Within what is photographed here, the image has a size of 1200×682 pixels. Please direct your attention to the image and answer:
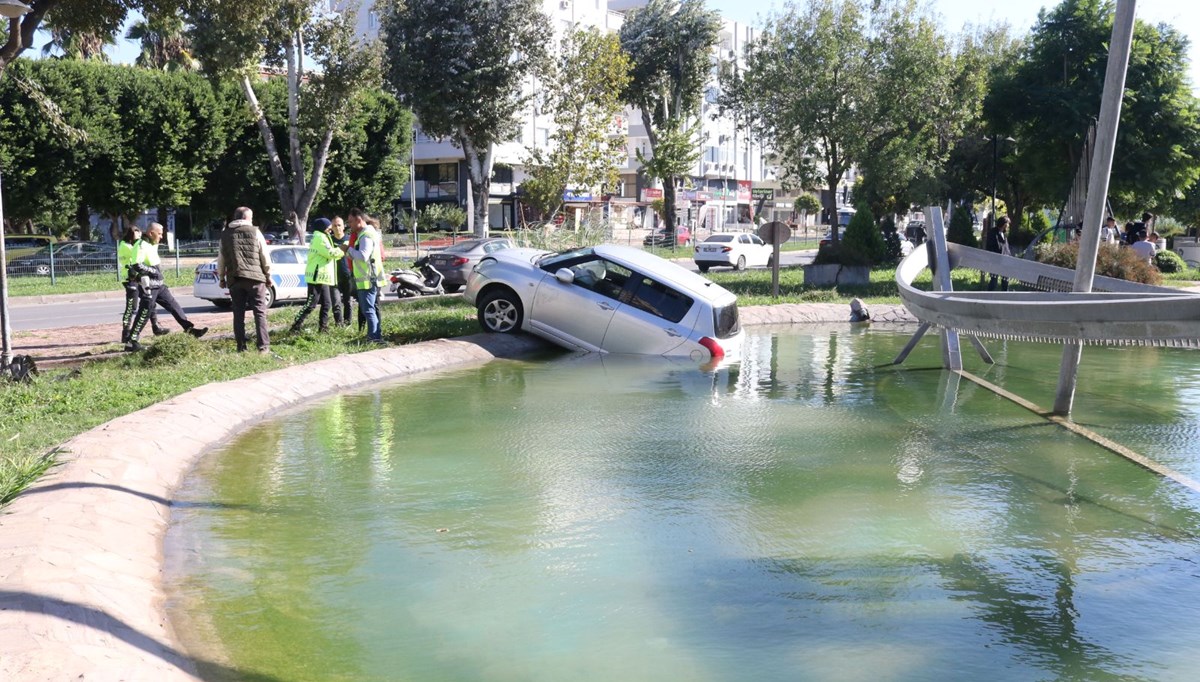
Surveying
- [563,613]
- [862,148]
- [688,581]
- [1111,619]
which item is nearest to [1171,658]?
[1111,619]

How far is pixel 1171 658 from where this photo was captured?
477 cm

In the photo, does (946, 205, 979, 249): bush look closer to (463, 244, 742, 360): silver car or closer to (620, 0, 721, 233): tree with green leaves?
(463, 244, 742, 360): silver car

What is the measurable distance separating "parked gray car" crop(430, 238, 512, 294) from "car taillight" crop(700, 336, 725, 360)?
43.7 feet

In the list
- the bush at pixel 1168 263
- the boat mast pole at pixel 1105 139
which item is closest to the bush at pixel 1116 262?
the boat mast pole at pixel 1105 139

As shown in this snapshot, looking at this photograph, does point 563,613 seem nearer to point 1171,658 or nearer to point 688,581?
point 688,581

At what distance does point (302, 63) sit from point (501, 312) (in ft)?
70.4

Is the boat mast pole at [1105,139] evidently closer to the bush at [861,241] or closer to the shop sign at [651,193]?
the bush at [861,241]

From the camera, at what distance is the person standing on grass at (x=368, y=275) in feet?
45.6

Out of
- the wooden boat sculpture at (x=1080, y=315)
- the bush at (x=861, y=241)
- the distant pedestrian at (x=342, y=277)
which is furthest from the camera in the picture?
the bush at (x=861, y=241)

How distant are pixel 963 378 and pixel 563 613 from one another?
9168 mm

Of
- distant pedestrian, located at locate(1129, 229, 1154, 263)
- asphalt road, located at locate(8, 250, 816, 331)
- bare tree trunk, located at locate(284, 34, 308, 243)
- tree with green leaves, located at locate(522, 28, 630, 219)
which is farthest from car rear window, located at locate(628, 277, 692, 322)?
bare tree trunk, located at locate(284, 34, 308, 243)

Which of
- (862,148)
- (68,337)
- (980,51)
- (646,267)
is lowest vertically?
(68,337)

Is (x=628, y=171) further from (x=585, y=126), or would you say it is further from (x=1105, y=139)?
(x=1105, y=139)

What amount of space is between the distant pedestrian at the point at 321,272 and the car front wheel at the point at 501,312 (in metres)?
2.24
